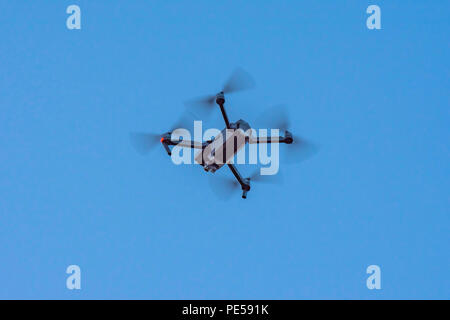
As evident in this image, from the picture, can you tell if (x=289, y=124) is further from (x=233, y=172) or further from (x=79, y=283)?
(x=79, y=283)

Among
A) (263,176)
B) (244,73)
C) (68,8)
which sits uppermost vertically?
(68,8)

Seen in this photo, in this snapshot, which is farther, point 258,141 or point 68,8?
point 68,8

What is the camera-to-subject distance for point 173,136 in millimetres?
20875

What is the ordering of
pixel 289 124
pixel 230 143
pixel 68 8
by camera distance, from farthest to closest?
pixel 68 8
pixel 289 124
pixel 230 143

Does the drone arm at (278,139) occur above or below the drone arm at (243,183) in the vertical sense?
above

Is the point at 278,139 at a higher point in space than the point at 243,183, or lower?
higher

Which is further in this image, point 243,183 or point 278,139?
point 243,183

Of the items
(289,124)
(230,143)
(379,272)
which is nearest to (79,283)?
(230,143)

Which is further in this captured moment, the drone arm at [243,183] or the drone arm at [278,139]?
the drone arm at [243,183]

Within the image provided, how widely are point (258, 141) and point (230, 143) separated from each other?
1170mm

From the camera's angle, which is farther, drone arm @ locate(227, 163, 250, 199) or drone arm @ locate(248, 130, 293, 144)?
drone arm @ locate(227, 163, 250, 199)

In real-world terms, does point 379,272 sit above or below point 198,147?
below

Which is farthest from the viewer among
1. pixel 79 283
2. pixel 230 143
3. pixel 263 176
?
pixel 79 283

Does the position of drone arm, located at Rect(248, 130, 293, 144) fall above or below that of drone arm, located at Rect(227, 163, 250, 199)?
above
